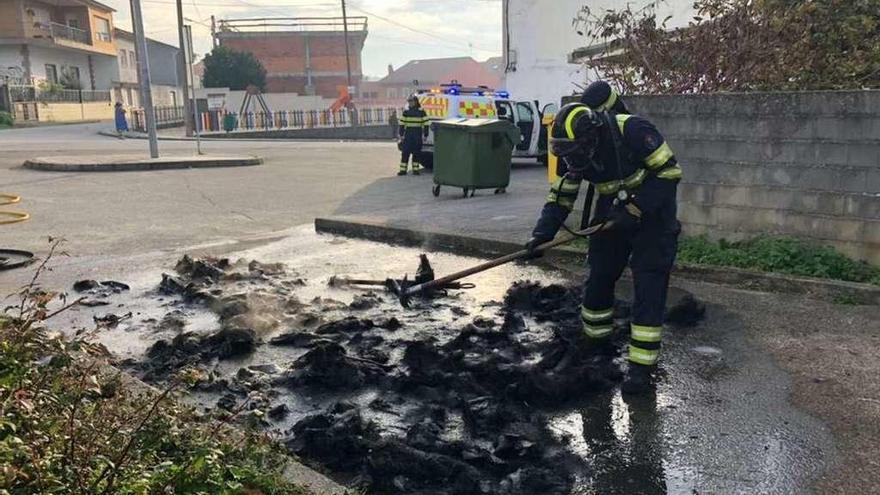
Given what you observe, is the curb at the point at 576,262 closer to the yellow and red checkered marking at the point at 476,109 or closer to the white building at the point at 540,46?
the yellow and red checkered marking at the point at 476,109

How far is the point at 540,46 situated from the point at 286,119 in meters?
22.9

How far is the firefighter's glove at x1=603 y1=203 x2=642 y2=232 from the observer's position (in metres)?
4.08

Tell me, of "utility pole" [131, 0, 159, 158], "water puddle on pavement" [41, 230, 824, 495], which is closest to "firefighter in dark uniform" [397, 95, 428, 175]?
"utility pole" [131, 0, 159, 158]

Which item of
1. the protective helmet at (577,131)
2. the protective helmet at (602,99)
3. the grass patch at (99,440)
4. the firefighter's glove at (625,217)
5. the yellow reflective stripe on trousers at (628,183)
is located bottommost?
the grass patch at (99,440)

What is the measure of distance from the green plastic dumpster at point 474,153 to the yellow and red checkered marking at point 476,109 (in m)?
4.49

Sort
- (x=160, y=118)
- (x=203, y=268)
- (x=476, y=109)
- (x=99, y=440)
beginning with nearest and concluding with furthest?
(x=99, y=440)
(x=203, y=268)
(x=476, y=109)
(x=160, y=118)

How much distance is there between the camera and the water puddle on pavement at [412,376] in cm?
315

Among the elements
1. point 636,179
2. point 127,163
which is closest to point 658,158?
point 636,179

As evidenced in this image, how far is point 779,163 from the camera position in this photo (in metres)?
6.17

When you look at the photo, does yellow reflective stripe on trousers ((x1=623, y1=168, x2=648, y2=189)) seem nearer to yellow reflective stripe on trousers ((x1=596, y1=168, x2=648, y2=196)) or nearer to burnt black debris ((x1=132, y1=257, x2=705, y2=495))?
yellow reflective stripe on trousers ((x1=596, y1=168, x2=648, y2=196))

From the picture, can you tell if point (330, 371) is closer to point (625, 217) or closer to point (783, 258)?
point (625, 217)

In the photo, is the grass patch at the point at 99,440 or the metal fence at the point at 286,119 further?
the metal fence at the point at 286,119

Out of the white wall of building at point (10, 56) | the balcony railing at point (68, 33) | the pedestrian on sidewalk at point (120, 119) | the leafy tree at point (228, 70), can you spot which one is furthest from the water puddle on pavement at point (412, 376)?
the leafy tree at point (228, 70)

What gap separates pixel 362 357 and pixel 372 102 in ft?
262
